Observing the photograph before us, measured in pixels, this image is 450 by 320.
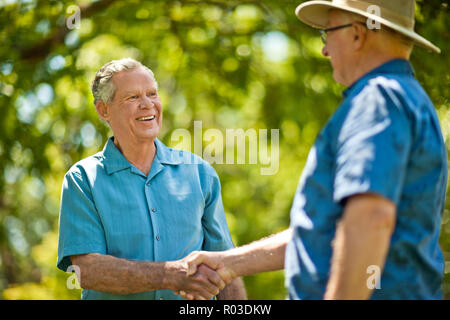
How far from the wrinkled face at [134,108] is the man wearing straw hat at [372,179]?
46.4 inches

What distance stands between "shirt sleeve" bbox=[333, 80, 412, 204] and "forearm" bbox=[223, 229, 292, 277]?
913 millimetres

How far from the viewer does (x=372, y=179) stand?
1443 millimetres

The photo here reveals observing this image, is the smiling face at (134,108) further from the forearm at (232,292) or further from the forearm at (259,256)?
the forearm at (232,292)

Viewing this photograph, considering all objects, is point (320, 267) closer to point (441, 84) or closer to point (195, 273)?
point (195, 273)

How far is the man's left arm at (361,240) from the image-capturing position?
4.72ft

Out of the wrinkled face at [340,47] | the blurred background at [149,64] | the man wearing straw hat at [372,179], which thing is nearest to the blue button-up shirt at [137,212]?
the man wearing straw hat at [372,179]

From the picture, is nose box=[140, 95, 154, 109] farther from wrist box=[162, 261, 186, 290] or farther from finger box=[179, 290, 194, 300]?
finger box=[179, 290, 194, 300]

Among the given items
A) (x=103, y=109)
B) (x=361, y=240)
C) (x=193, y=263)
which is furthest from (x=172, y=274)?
(x=361, y=240)

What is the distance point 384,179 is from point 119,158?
1.59 metres

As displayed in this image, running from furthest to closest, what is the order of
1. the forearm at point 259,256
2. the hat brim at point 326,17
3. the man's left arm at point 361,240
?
the forearm at point 259,256 < the hat brim at point 326,17 < the man's left arm at point 361,240

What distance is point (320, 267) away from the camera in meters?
1.65
